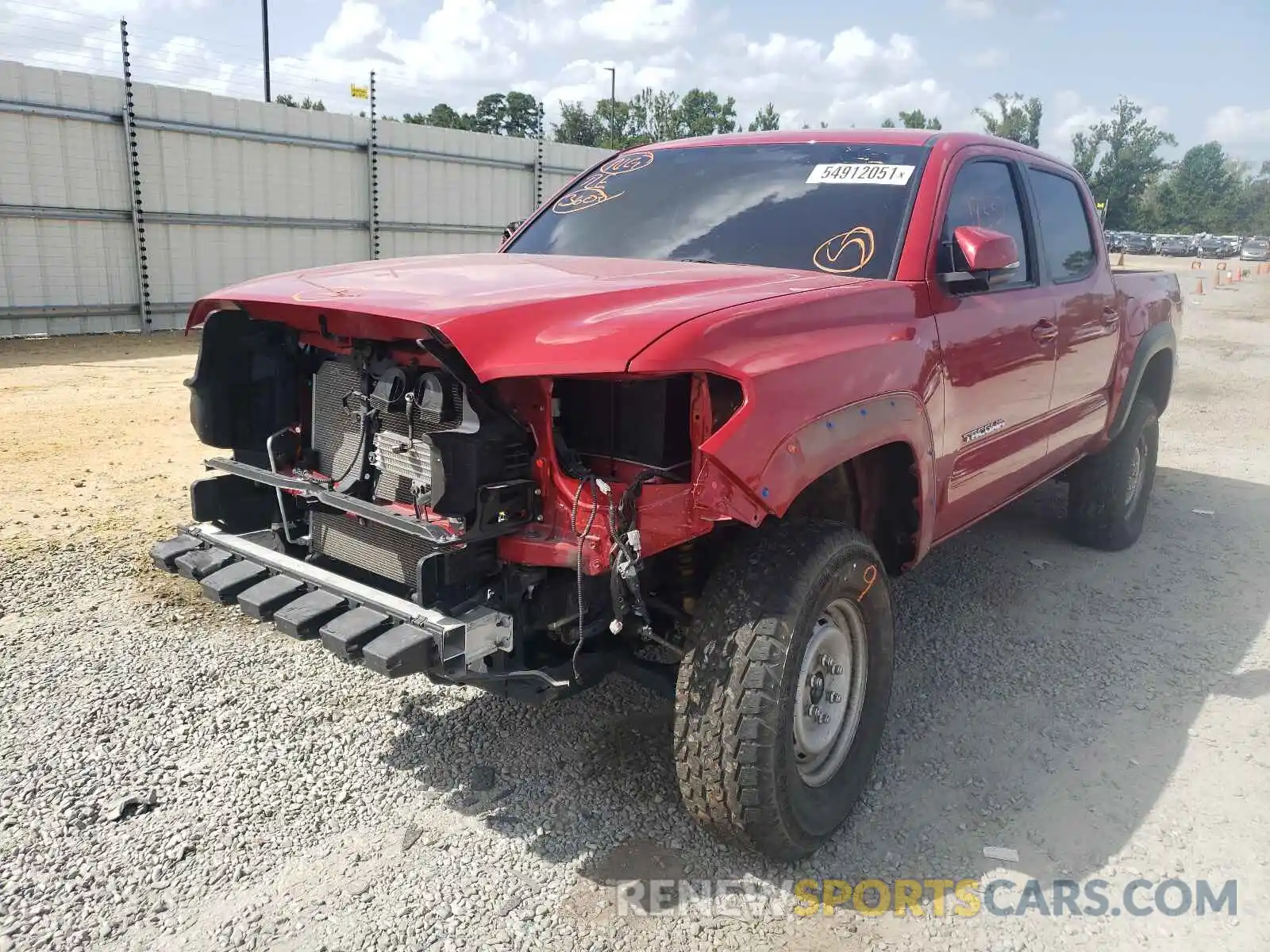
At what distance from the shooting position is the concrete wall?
448 inches

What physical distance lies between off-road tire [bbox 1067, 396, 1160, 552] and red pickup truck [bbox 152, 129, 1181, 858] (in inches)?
76.0

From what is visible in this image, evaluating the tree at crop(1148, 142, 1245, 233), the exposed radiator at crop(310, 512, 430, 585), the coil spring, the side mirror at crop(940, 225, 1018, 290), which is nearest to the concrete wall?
the exposed radiator at crop(310, 512, 430, 585)

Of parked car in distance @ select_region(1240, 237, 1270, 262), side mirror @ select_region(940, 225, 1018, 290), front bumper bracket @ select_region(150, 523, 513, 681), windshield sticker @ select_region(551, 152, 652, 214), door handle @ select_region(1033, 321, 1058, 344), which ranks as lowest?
front bumper bracket @ select_region(150, 523, 513, 681)

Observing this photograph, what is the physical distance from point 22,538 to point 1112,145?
230 feet

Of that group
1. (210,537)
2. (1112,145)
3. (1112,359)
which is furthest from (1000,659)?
(1112,145)

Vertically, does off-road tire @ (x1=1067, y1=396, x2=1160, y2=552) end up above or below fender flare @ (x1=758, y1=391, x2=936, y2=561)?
below

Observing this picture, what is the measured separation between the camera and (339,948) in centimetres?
240

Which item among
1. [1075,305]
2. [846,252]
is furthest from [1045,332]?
[846,252]

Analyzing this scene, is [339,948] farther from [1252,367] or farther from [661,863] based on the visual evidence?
[1252,367]

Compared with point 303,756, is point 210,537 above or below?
above

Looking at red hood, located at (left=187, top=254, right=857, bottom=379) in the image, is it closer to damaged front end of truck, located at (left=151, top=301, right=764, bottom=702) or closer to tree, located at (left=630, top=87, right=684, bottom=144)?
damaged front end of truck, located at (left=151, top=301, right=764, bottom=702)

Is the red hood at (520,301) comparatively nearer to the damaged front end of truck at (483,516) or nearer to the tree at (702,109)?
the damaged front end of truck at (483,516)

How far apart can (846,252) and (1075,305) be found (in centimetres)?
164

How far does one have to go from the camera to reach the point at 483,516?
254 cm
